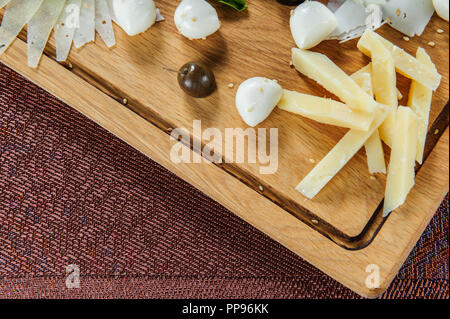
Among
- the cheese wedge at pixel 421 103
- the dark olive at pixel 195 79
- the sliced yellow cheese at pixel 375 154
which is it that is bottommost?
the sliced yellow cheese at pixel 375 154

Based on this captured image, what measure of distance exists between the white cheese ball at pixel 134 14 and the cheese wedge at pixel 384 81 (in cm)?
46

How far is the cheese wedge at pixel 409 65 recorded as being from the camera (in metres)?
0.94

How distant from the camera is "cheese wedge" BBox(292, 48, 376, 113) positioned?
0.89 m

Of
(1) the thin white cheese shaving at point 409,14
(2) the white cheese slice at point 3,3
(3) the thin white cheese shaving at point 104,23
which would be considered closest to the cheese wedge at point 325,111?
(1) the thin white cheese shaving at point 409,14

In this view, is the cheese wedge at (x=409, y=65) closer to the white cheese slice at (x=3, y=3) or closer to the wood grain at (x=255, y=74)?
the wood grain at (x=255, y=74)

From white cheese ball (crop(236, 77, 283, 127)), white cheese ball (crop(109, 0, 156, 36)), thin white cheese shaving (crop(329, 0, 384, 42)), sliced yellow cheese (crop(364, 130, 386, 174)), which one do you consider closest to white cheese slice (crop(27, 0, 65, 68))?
white cheese ball (crop(109, 0, 156, 36))

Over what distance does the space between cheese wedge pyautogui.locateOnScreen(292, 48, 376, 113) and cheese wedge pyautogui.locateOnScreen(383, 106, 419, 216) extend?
0.07 metres

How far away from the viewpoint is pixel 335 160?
2.96 ft

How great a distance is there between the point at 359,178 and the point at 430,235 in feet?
0.98

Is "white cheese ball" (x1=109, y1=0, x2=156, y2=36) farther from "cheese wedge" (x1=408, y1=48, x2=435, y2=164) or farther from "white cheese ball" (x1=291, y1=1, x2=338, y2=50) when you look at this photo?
"cheese wedge" (x1=408, y1=48, x2=435, y2=164)

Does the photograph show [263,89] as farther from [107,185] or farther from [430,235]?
[430,235]

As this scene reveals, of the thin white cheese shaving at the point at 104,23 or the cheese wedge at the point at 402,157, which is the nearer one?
the cheese wedge at the point at 402,157

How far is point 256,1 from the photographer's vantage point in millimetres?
1020
